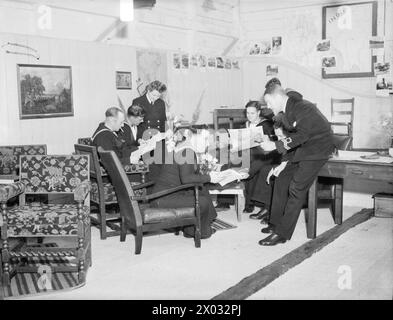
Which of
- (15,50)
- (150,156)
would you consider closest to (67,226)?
(150,156)

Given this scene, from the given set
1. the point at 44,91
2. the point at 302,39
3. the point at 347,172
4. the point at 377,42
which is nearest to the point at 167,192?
the point at 347,172

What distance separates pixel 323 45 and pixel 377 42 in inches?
41.5

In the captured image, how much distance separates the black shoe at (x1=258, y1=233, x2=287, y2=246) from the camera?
5.22 m

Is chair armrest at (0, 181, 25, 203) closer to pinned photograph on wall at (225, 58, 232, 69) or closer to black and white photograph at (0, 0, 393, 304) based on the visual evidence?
black and white photograph at (0, 0, 393, 304)

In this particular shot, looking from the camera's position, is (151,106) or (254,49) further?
(254,49)

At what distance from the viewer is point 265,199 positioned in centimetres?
632

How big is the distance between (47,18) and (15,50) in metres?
0.72

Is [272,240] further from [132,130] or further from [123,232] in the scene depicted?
[132,130]

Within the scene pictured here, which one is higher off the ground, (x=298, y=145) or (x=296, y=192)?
(x=298, y=145)

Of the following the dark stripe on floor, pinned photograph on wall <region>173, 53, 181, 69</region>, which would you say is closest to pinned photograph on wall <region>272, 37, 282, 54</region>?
pinned photograph on wall <region>173, 53, 181, 69</region>

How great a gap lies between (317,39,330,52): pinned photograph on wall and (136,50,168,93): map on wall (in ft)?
10.8

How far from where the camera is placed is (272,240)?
17.2ft

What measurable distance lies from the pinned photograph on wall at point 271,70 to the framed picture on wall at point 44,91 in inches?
193

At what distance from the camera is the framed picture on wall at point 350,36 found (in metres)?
9.40
